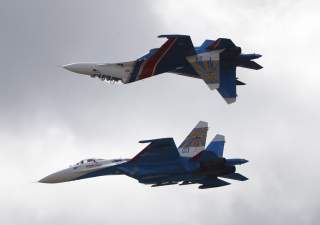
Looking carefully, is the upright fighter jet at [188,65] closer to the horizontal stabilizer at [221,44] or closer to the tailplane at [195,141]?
the horizontal stabilizer at [221,44]

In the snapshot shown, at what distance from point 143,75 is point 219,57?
6277 mm

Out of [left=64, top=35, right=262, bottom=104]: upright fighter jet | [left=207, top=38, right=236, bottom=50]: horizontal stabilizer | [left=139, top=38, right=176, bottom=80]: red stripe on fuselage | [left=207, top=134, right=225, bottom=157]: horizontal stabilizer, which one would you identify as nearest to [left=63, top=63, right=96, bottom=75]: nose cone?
[left=64, top=35, right=262, bottom=104]: upright fighter jet

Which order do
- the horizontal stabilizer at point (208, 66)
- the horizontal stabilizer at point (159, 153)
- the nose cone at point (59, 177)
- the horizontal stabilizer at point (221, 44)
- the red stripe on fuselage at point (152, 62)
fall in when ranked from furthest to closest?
1. the nose cone at point (59, 177)
2. the red stripe on fuselage at point (152, 62)
3. the horizontal stabilizer at point (221, 44)
4. the horizontal stabilizer at point (208, 66)
5. the horizontal stabilizer at point (159, 153)

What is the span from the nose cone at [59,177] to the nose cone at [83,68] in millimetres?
8120

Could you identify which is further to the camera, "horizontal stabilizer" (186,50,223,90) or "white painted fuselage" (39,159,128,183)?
"white painted fuselage" (39,159,128,183)

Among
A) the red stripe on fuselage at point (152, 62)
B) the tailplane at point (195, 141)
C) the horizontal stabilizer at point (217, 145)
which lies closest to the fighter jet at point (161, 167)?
the tailplane at point (195, 141)

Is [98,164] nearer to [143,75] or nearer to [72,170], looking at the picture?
[72,170]

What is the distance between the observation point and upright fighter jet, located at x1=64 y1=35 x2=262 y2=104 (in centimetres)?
8762

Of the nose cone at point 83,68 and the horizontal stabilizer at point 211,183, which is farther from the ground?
the nose cone at point 83,68

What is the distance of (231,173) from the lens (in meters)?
89.0

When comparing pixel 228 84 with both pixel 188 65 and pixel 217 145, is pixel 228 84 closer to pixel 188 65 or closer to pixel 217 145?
pixel 188 65

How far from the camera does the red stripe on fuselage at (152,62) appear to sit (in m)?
88.2

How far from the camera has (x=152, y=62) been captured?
88.9m

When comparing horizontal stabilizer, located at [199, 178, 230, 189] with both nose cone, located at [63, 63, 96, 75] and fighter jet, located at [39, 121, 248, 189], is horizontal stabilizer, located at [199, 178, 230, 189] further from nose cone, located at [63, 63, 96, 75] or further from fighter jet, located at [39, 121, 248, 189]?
nose cone, located at [63, 63, 96, 75]
